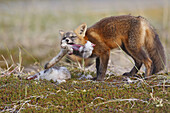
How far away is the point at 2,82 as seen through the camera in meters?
4.90

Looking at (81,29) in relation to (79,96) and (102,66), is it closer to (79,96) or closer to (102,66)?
(102,66)

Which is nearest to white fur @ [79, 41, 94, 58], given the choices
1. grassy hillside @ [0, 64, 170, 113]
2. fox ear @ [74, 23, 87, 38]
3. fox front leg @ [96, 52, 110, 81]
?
fox front leg @ [96, 52, 110, 81]

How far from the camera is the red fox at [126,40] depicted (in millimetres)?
5516

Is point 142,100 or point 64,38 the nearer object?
point 142,100

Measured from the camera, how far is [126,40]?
568 centimetres

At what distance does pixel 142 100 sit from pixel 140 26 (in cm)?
219

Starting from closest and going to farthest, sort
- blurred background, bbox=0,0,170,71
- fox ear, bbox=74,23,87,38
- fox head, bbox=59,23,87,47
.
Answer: fox head, bbox=59,23,87,47 < fox ear, bbox=74,23,87,38 < blurred background, bbox=0,0,170,71

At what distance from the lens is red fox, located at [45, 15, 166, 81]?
217 inches

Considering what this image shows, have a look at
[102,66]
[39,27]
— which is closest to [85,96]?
[102,66]

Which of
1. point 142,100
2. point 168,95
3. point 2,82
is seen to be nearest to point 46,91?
point 2,82

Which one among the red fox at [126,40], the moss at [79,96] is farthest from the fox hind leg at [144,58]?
the moss at [79,96]

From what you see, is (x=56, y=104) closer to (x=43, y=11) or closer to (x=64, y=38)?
(x=64, y=38)

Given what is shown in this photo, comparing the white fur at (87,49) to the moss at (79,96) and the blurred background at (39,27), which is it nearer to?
the moss at (79,96)

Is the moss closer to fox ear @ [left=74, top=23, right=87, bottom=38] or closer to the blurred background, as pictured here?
fox ear @ [left=74, top=23, right=87, bottom=38]
